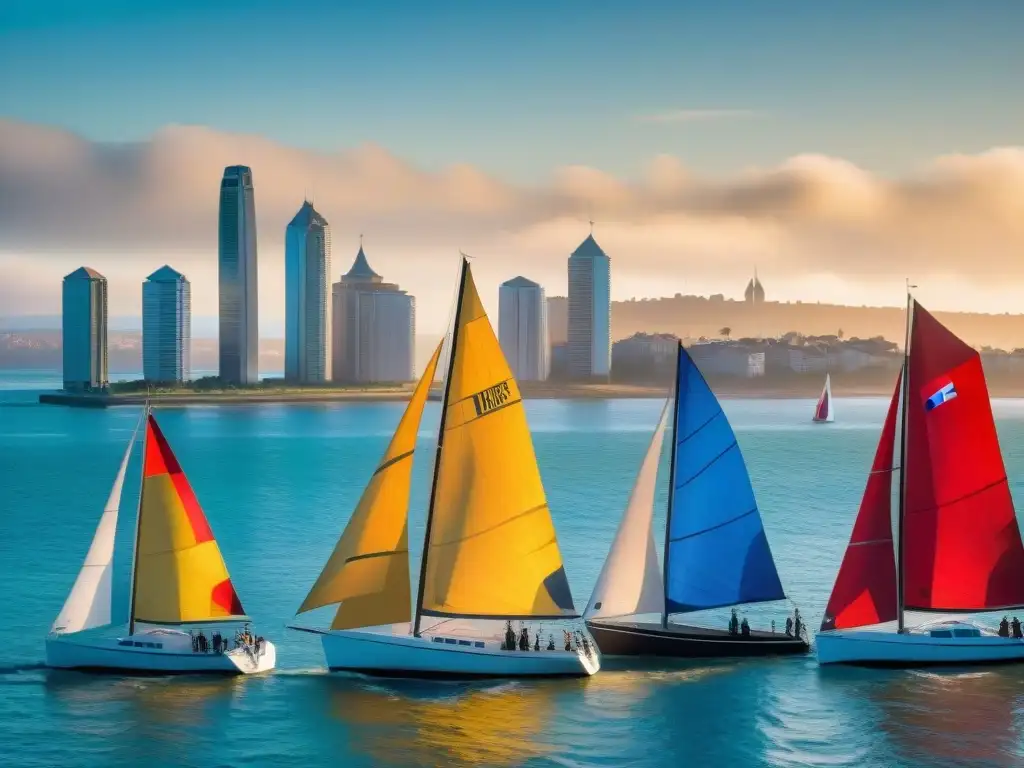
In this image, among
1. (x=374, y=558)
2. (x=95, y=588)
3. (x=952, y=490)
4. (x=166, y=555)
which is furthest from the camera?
(x=166, y=555)

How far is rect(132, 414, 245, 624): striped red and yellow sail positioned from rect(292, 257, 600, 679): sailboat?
4.16 m

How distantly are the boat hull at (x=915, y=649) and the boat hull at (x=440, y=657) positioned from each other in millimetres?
7154

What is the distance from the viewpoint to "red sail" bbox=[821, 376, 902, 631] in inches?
1437

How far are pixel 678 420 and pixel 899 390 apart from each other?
6.16m

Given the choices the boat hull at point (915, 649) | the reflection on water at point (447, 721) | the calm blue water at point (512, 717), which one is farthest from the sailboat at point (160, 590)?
the boat hull at point (915, 649)

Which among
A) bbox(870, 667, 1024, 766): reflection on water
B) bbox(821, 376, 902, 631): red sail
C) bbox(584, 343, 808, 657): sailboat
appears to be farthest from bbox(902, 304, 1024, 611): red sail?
bbox(584, 343, 808, 657): sailboat

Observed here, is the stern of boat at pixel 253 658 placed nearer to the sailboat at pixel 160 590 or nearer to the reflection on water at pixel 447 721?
the sailboat at pixel 160 590

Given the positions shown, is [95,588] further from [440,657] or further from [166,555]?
[440,657]

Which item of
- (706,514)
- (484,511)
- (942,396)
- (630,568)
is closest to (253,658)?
(484,511)

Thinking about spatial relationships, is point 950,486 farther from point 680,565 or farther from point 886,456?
point 680,565

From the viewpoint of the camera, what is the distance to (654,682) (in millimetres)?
36469

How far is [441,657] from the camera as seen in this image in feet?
115

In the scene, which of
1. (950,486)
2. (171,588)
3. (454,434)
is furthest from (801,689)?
(171,588)

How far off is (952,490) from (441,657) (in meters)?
14.6
